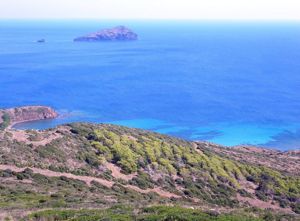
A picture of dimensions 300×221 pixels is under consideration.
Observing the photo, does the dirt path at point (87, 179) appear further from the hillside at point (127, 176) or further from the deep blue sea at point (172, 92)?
the deep blue sea at point (172, 92)

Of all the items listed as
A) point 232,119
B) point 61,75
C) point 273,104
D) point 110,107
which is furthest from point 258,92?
point 61,75

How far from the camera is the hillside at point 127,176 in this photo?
2302cm

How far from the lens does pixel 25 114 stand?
84.4 m

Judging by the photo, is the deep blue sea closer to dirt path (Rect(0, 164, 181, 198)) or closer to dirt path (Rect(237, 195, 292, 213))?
dirt path (Rect(237, 195, 292, 213))

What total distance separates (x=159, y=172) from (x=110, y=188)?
7.19 metres

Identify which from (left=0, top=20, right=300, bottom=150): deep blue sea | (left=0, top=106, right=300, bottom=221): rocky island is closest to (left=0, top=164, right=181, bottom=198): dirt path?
(left=0, top=106, right=300, bottom=221): rocky island

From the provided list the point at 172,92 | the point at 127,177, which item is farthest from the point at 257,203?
the point at 172,92

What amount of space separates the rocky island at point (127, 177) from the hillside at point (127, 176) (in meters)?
0.05

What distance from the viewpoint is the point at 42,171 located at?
30.4 m

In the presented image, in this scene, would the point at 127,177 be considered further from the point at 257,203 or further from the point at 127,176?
the point at 257,203

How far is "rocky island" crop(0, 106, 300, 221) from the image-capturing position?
22.1m

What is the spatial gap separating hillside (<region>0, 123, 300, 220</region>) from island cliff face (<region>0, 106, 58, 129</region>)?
41445 mm

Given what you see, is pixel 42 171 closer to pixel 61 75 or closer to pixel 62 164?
pixel 62 164

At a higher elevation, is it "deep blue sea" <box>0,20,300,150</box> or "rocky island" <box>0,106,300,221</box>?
"rocky island" <box>0,106,300,221</box>
